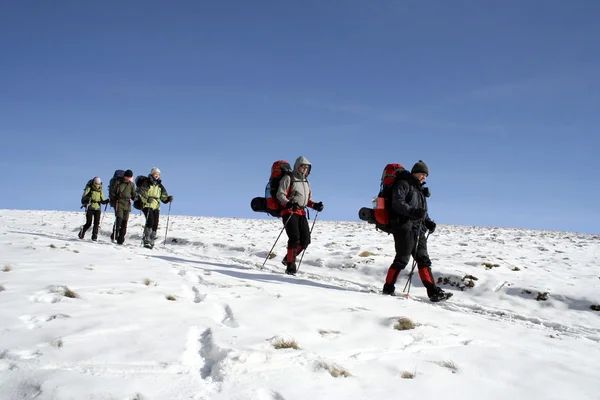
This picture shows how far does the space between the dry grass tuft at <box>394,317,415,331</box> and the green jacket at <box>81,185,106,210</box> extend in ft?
44.3

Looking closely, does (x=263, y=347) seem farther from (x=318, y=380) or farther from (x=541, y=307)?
(x=541, y=307)

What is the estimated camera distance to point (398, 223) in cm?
768

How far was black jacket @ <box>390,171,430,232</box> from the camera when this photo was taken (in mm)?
7527

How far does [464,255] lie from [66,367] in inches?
481

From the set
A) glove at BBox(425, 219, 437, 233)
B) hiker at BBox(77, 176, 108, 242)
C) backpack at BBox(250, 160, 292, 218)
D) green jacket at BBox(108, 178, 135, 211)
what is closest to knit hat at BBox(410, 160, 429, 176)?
glove at BBox(425, 219, 437, 233)

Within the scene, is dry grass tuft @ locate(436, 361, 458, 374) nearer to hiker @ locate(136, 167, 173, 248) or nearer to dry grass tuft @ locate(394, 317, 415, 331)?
dry grass tuft @ locate(394, 317, 415, 331)

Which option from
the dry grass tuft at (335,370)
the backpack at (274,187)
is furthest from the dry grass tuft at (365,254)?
the dry grass tuft at (335,370)

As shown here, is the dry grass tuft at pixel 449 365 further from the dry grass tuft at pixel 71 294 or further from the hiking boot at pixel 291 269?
the hiking boot at pixel 291 269

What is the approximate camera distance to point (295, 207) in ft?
31.7

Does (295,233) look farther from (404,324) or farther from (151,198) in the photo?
(151,198)

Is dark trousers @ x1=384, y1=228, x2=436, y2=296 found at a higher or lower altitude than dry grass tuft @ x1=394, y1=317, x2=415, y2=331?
higher

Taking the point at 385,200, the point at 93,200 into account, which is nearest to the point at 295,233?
the point at 385,200

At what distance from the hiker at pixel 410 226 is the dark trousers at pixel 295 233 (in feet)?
8.46

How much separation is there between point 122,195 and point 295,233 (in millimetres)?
7386
